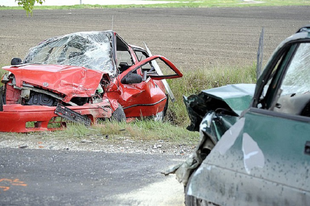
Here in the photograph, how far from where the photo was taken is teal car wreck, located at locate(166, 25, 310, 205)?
3256 millimetres

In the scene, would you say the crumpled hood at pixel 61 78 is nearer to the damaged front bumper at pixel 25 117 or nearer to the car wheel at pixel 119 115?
the damaged front bumper at pixel 25 117

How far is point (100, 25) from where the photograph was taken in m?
31.6

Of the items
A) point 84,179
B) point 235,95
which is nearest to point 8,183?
point 84,179

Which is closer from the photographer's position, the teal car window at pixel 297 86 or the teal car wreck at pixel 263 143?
the teal car wreck at pixel 263 143

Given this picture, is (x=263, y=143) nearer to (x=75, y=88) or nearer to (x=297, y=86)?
(x=297, y=86)

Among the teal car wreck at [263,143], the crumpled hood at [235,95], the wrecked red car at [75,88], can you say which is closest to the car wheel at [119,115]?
the wrecked red car at [75,88]

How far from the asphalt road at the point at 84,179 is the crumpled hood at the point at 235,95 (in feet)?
3.93

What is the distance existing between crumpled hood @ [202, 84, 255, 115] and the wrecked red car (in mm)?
4077

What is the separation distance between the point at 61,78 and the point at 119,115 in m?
1.27

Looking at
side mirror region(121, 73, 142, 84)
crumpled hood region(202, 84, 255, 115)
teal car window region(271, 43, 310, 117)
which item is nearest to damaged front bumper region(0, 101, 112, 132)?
side mirror region(121, 73, 142, 84)

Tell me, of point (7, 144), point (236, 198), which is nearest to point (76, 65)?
point (7, 144)

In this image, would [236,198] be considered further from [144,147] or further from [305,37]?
[144,147]

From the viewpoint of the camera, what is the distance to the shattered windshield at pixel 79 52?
9523mm

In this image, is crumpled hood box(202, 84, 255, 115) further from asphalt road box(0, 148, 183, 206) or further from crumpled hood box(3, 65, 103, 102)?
crumpled hood box(3, 65, 103, 102)
